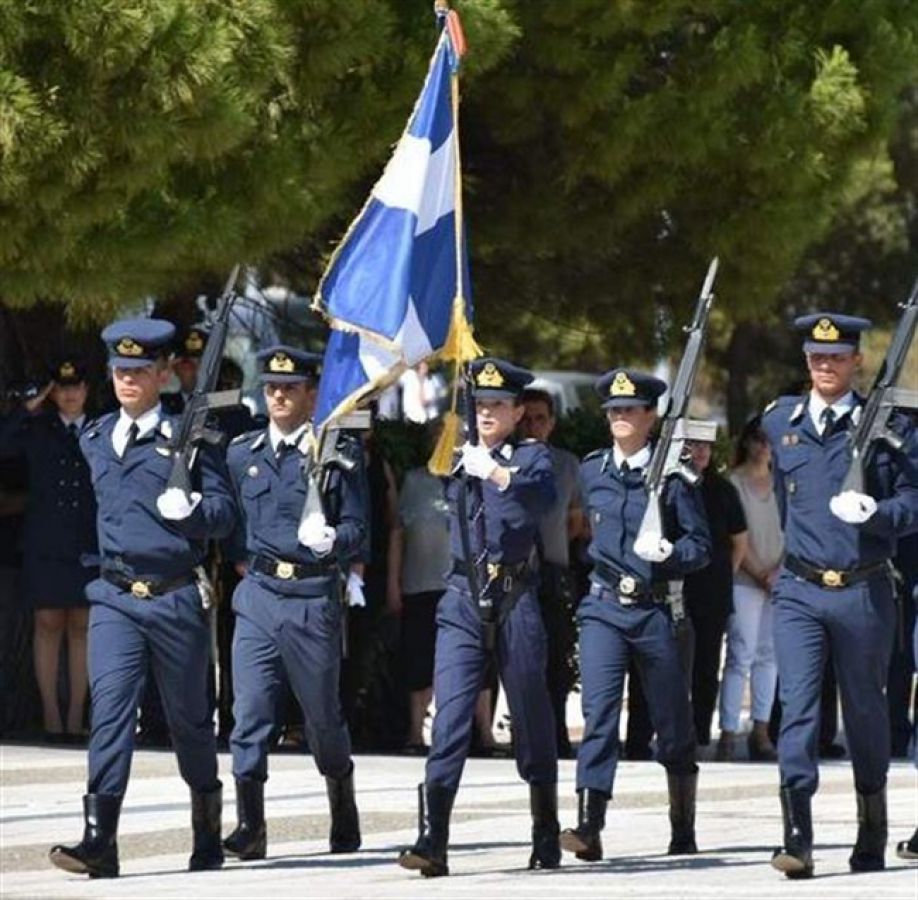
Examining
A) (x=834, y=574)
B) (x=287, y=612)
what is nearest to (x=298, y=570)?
(x=287, y=612)

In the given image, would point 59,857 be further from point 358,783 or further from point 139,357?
point 358,783

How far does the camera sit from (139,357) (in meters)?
11.3

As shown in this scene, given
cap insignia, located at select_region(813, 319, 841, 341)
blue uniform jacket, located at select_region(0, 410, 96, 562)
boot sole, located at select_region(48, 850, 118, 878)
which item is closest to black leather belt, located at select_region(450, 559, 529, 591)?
cap insignia, located at select_region(813, 319, 841, 341)

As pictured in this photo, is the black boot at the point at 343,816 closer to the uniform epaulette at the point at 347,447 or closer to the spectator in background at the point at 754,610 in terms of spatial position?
the uniform epaulette at the point at 347,447

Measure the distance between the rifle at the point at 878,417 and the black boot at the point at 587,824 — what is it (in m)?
1.54

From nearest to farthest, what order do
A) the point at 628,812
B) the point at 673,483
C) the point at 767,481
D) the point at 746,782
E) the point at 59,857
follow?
the point at 59,857
the point at 673,483
the point at 628,812
the point at 746,782
the point at 767,481

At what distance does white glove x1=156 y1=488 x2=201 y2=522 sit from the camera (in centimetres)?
1100

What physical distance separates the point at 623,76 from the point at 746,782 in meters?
4.30

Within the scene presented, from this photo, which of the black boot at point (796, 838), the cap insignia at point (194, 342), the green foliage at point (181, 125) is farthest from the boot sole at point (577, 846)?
the cap insignia at point (194, 342)

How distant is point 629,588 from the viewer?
11.5m

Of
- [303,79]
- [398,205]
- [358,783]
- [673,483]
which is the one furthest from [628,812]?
[303,79]

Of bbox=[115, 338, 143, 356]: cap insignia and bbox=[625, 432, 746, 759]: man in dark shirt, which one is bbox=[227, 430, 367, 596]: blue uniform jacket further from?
bbox=[625, 432, 746, 759]: man in dark shirt

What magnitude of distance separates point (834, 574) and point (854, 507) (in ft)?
1.23

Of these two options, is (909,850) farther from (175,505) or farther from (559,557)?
(559,557)
